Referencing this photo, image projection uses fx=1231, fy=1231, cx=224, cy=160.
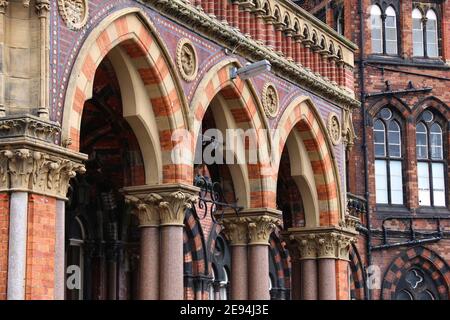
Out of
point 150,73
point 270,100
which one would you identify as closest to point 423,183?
point 270,100

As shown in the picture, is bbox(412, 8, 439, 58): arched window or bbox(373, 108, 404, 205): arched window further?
bbox(412, 8, 439, 58): arched window

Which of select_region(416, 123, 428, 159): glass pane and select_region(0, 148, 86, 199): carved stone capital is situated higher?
select_region(416, 123, 428, 159): glass pane

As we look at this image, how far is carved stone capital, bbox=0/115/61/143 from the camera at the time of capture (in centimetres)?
1680

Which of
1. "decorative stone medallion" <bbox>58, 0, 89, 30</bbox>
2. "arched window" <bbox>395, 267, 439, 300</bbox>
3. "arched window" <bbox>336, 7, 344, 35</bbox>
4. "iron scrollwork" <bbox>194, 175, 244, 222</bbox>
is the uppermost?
"arched window" <bbox>336, 7, 344, 35</bbox>

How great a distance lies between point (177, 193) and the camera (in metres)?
20.9

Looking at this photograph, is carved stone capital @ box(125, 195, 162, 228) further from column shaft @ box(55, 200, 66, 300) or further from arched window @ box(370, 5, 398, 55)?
arched window @ box(370, 5, 398, 55)

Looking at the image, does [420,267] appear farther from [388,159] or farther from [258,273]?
[258,273]

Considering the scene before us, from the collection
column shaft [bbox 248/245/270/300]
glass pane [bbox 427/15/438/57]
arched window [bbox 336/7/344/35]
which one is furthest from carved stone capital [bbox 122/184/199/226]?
glass pane [bbox 427/15/438/57]

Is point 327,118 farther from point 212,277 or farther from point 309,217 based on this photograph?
point 212,277

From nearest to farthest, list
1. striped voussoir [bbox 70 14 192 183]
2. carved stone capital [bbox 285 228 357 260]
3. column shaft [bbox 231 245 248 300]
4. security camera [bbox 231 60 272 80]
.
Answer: striped voussoir [bbox 70 14 192 183] → security camera [bbox 231 60 272 80] → column shaft [bbox 231 245 248 300] → carved stone capital [bbox 285 228 357 260]

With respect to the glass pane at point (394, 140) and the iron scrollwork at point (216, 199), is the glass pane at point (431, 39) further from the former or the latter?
the iron scrollwork at point (216, 199)

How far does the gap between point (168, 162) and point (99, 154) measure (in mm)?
3918

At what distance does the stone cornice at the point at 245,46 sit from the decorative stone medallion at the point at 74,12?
2065 millimetres

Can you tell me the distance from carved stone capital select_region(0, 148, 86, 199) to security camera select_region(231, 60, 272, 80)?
5.64 m
